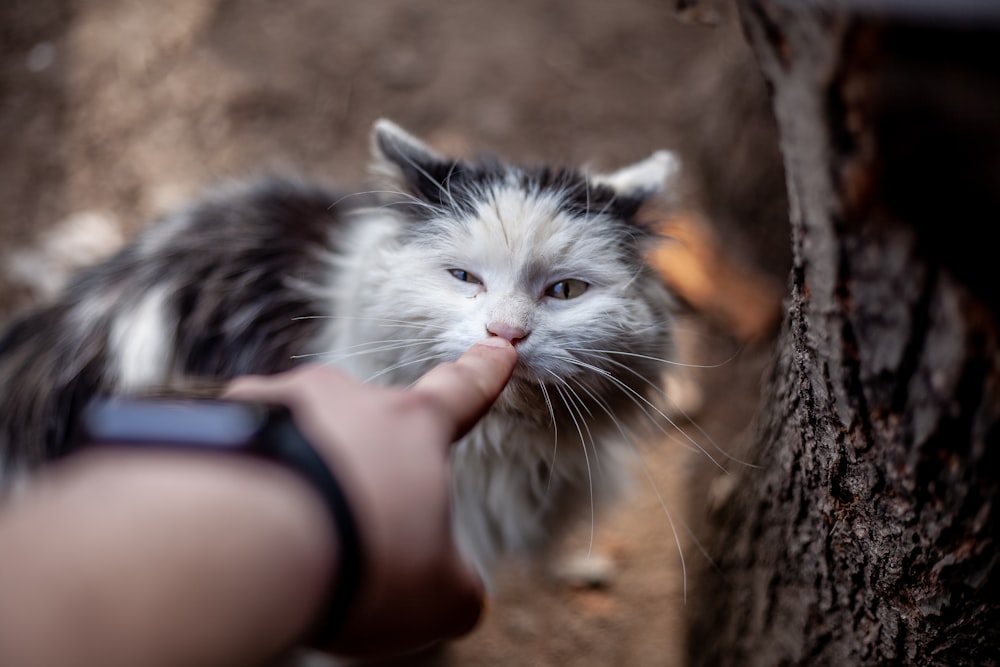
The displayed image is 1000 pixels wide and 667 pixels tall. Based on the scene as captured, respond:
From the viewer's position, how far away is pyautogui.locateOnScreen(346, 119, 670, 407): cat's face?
4.22 ft

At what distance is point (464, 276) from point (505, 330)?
0.24 m

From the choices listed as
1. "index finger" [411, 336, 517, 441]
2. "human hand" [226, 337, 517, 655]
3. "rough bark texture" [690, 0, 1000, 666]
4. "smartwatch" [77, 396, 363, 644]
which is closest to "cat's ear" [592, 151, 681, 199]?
"rough bark texture" [690, 0, 1000, 666]

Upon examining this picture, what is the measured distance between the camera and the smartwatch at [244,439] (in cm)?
64

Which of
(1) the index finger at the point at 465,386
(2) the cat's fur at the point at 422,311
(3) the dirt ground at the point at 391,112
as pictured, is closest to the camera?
(1) the index finger at the point at 465,386

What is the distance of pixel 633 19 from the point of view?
3.31m

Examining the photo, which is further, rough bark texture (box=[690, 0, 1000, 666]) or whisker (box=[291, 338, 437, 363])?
whisker (box=[291, 338, 437, 363])

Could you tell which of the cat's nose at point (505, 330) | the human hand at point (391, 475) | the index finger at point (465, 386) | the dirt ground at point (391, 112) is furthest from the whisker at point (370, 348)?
the dirt ground at point (391, 112)

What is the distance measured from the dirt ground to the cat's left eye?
1205mm

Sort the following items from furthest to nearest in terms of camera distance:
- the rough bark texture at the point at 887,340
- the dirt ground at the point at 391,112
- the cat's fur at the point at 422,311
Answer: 1. the dirt ground at the point at 391,112
2. the cat's fur at the point at 422,311
3. the rough bark texture at the point at 887,340

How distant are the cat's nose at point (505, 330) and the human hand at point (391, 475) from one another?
1.29ft

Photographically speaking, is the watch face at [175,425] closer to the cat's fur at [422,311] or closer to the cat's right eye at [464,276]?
the cat's fur at [422,311]

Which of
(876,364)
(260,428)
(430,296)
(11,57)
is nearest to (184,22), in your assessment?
(11,57)

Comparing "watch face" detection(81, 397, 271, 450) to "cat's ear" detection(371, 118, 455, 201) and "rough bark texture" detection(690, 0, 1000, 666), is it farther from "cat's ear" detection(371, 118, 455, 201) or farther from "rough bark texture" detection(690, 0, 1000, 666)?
"cat's ear" detection(371, 118, 455, 201)

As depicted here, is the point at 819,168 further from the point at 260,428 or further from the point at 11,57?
the point at 11,57
